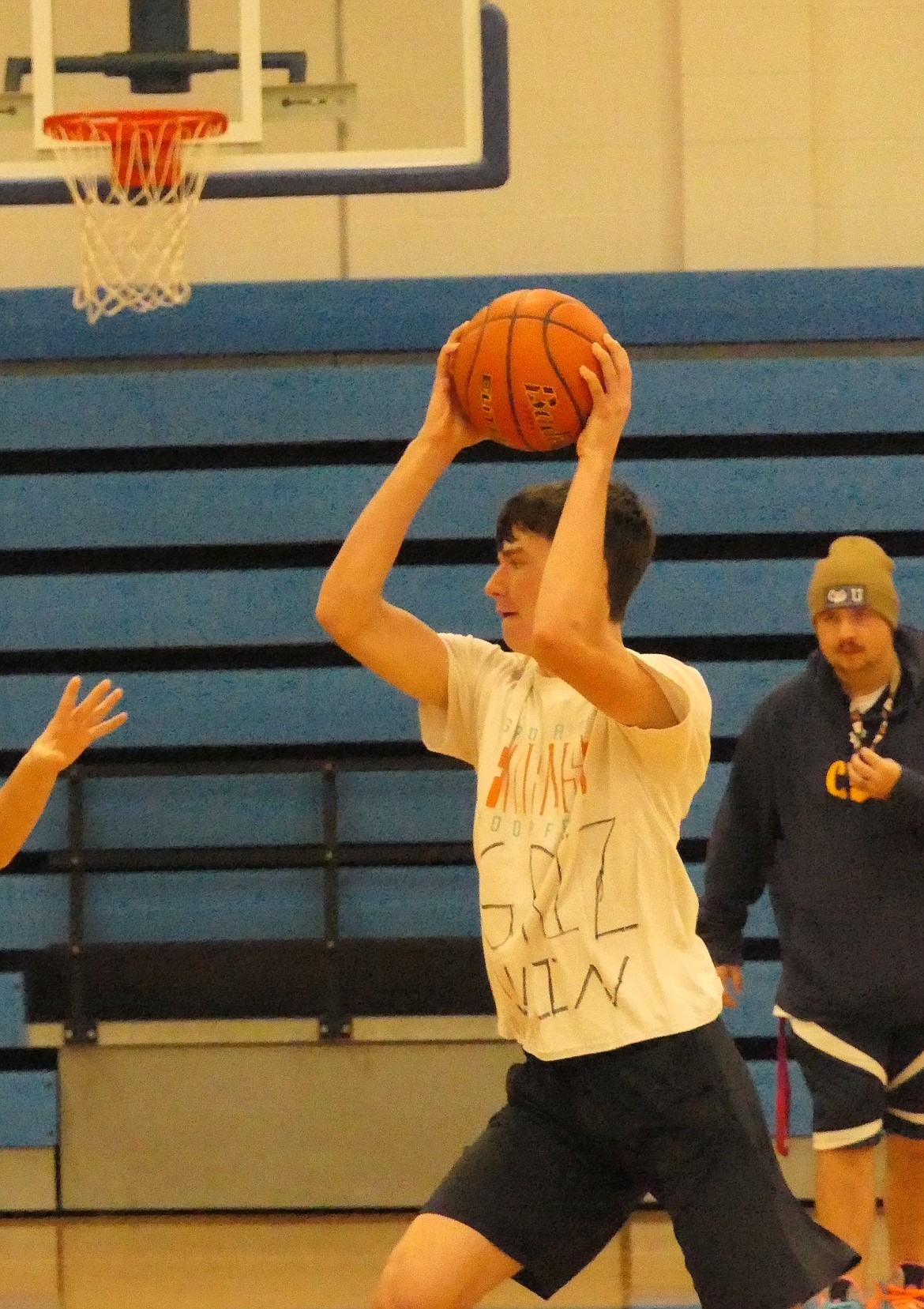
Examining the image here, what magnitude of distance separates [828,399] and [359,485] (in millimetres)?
1587

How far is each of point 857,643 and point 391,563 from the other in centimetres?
157

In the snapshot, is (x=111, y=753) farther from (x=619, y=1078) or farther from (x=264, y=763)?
(x=619, y=1078)

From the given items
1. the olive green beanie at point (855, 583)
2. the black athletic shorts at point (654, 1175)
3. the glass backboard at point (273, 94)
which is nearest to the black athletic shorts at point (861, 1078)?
the olive green beanie at point (855, 583)

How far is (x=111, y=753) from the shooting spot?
5.58 m

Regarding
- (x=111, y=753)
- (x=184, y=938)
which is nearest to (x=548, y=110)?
(x=111, y=753)

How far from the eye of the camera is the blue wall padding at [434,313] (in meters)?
5.48

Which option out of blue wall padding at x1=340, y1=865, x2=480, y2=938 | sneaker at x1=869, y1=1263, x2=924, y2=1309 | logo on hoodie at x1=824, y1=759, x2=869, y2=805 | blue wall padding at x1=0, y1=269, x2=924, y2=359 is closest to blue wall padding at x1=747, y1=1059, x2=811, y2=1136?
blue wall padding at x1=340, y1=865, x2=480, y2=938

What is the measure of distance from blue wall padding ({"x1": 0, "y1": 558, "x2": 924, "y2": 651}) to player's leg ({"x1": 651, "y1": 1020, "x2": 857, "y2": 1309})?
3148 millimetres

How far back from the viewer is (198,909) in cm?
548

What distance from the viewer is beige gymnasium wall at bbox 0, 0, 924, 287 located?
5793 millimetres

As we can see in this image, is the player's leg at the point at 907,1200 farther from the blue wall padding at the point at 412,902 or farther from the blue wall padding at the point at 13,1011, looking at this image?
the blue wall padding at the point at 13,1011

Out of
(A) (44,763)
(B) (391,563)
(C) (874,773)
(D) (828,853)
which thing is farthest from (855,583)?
(A) (44,763)

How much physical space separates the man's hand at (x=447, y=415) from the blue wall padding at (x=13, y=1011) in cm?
330

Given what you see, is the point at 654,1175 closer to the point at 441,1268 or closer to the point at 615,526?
the point at 441,1268
